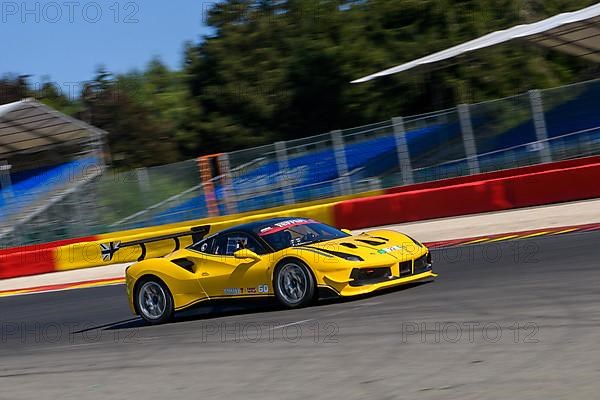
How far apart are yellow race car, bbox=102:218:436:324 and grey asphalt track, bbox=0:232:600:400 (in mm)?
227

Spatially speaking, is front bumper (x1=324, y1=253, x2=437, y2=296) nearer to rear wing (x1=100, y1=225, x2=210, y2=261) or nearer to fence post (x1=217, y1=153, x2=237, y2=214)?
rear wing (x1=100, y1=225, x2=210, y2=261)

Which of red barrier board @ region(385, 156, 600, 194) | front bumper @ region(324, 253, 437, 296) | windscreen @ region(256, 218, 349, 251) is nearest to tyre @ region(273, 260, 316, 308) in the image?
front bumper @ region(324, 253, 437, 296)

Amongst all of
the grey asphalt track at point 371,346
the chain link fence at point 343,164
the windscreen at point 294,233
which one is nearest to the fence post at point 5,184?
the chain link fence at point 343,164

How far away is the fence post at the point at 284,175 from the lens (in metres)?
20.8

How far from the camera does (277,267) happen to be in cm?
1023

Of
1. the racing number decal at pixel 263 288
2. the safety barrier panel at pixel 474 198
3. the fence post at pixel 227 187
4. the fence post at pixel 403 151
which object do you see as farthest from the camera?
the fence post at pixel 227 187

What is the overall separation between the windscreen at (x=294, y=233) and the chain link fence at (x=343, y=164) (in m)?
8.50

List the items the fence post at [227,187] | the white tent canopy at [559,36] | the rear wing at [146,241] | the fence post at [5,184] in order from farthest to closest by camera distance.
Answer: the fence post at [5,184] < the white tent canopy at [559,36] < the fence post at [227,187] < the rear wing at [146,241]

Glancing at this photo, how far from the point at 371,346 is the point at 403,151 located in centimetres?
1242

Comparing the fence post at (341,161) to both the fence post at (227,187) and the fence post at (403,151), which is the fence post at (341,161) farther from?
the fence post at (227,187)

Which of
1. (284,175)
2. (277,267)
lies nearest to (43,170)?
(284,175)

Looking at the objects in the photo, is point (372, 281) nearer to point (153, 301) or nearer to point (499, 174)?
point (153, 301)

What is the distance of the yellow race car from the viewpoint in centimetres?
994

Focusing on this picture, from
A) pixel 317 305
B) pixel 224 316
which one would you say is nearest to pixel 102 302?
pixel 224 316
